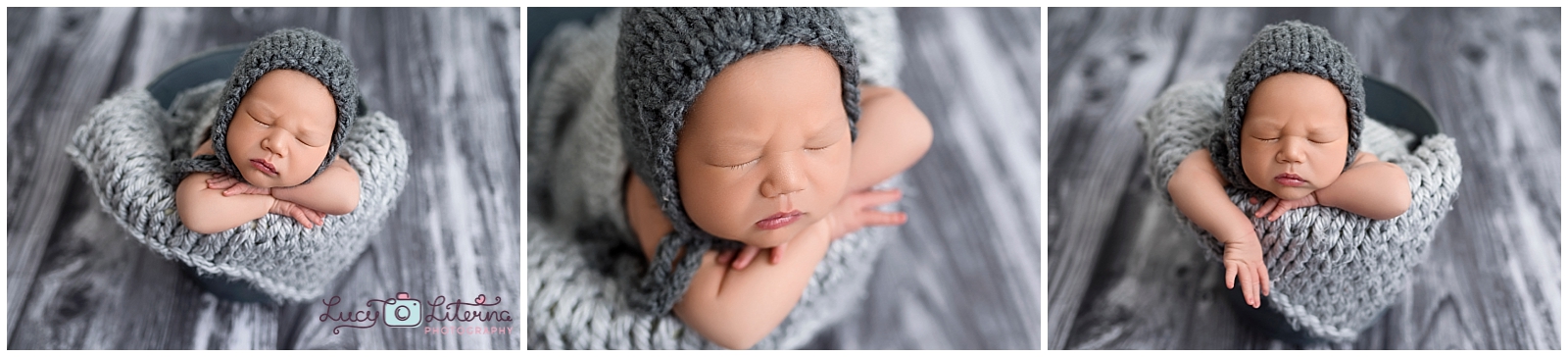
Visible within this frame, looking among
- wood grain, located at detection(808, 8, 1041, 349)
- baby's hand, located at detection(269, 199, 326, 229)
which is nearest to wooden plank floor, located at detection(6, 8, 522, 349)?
baby's hand, located at detection(269, 199, 326, 229)

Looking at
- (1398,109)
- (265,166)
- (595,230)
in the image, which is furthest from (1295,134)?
(265,166)

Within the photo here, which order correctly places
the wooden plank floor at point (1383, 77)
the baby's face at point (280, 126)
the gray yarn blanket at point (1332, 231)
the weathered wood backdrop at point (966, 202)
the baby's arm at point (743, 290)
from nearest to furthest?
1. the baby's face at point (280, 126)
2. the gray yarn blanket at point (1332, 231)
3. the baby's arm at point (743, 290)
4. the wooden plank floor at point (1383, 77)
5. the weathered wood backdrop at point (966, 202)

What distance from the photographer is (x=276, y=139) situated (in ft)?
2.75

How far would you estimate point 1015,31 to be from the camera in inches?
61.0

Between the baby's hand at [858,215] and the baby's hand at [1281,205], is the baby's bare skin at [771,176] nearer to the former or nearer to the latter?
the baby's hand at [858,215]

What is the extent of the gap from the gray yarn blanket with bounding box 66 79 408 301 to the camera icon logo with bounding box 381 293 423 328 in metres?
0.09

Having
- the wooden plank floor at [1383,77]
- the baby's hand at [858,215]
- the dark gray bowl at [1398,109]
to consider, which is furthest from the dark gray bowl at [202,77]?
the dark gray bowl at [1398,109]

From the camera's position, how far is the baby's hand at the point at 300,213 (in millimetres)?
933

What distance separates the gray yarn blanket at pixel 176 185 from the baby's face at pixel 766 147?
33cm

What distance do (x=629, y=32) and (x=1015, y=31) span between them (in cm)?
82

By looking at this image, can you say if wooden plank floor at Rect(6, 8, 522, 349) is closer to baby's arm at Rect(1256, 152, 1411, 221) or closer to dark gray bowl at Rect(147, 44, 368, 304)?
dark gray bowl at Rect(147, 44, 368, 304)

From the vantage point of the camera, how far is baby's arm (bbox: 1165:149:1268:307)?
941mm

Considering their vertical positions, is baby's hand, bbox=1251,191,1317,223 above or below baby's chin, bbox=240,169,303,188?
below
